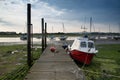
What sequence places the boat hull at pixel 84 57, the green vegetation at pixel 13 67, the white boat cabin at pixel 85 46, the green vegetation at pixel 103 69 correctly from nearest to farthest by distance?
the green vegetation at pixel 103 69, the green vegetation at pixel 13 67, the boat hull at pixel 84 57, the white boat cabin at pixel 85 46

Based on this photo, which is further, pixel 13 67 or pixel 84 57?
pixel 84 57

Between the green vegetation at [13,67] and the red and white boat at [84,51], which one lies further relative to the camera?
the red and white boat at [84,51]

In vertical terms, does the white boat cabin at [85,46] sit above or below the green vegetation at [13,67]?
above

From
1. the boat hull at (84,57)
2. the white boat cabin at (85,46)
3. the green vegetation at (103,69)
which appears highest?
the white boat cabin at (85,46)

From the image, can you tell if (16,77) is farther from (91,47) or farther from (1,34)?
(1,34)

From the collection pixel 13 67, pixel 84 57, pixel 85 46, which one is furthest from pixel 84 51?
pixel 13 67

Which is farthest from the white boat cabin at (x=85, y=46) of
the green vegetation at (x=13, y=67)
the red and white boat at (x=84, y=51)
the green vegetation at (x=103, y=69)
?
the green vegetation at (x=13, y=67)

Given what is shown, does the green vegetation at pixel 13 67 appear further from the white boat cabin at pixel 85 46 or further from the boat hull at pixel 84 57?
the white boat cabin at pixel 85 46

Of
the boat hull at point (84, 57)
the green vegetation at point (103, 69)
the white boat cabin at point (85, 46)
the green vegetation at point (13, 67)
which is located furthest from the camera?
the white boat cabin at point (85, 46)

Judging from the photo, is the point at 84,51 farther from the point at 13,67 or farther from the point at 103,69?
the point at 13,67

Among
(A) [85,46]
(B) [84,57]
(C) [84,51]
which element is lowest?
(B) [84,57]

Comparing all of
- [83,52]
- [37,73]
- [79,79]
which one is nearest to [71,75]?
[79,79]

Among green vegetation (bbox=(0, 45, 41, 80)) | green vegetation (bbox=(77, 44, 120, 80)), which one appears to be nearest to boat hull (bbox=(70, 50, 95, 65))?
green vegetation (bbox=(77, 44, 120, 80))

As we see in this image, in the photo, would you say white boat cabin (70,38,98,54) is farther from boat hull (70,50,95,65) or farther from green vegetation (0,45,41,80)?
green vegetation (0,45,41,80)
